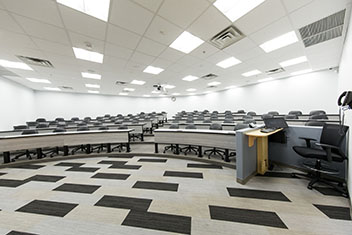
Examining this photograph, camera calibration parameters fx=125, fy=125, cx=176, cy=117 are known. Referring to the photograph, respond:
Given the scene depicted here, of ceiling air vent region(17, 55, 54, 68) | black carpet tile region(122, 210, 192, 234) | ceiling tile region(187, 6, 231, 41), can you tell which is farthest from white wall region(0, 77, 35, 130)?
ceiling tile region(187, 6, 231, 41)

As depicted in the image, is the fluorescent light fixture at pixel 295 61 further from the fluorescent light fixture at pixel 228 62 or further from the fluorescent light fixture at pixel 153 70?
the fluorescent light fixture at pixel 153 70

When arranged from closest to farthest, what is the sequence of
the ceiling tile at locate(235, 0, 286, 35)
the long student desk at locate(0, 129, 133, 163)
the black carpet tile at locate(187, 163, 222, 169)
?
the ceiling tile at locate(235, 0, 286, 35), the black carpet tile at locate(187, 163, 222, 169), the long student desk at locate(0, 129, 133, 163)

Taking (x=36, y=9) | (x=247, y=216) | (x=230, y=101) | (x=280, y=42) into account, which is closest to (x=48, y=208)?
(x=247, y=216)

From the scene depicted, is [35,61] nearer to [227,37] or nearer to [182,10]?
[182,10]

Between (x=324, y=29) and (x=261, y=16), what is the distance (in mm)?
1800

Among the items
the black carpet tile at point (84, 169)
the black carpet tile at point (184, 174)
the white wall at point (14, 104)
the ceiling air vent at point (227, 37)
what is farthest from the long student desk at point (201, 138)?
the white wall at point (14, 104)

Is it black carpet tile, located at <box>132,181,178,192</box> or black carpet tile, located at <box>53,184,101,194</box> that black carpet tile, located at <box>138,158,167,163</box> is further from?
black carpet tile, located at <box>53,184,101,194</box>

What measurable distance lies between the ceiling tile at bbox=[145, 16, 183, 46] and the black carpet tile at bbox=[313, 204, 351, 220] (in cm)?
382

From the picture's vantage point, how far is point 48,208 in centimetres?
185

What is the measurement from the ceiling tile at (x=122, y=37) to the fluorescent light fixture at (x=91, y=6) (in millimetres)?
295

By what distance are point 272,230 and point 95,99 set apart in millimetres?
13173

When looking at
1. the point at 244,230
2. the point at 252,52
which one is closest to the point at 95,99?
the point at 252,52

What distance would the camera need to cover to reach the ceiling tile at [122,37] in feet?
8.84

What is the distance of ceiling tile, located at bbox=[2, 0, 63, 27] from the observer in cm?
197
